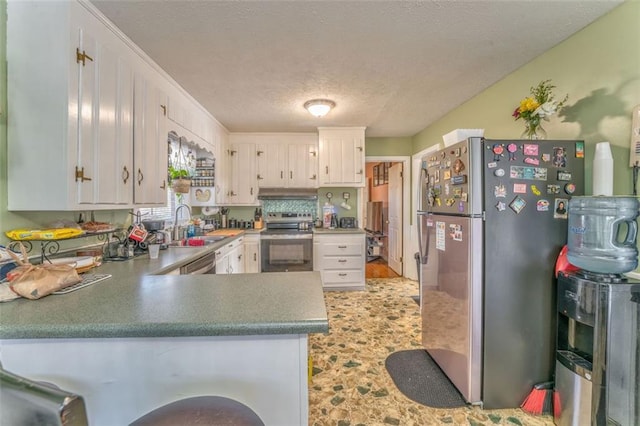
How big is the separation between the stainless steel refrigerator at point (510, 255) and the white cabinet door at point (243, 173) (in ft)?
10.7

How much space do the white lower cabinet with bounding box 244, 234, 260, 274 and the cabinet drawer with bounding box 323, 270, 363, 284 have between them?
3.35 feet

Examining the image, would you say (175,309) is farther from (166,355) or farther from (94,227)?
(94,227)

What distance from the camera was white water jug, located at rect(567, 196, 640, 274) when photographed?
1398 millimetres

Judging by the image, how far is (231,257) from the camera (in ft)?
10.8

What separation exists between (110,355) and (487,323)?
6.53 ft

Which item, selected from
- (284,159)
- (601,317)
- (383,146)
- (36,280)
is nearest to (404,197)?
(383,146)

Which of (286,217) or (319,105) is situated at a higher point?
(319,105)

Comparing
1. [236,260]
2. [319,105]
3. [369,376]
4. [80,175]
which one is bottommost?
[369,376]

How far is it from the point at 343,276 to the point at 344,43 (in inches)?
119

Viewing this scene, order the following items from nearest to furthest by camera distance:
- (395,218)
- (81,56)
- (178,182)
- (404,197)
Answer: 1. (81,56)
2. (178,182)
3. (404,197)
4. (395,218)

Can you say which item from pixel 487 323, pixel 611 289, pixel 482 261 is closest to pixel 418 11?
pixel 482 261

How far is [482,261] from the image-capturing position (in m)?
1.69

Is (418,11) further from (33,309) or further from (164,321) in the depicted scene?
(33,309)

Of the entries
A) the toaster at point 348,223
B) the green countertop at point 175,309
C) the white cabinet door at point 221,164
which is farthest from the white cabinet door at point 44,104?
the toaster at point 348,223
